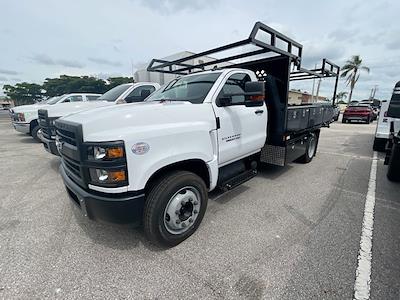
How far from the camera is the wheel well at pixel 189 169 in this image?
2436 mm

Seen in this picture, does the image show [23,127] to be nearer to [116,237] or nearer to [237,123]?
[116,237]

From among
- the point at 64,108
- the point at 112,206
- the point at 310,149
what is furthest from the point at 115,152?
the point at 310,149

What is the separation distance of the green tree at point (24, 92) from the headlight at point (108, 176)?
6535cm

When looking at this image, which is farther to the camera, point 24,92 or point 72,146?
point 24,92

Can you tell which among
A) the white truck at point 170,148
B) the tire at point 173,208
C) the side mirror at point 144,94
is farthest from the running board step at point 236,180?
the side mirror at point 144,94

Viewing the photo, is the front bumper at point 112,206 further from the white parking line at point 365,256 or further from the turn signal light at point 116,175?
the white parking line at point 365,256

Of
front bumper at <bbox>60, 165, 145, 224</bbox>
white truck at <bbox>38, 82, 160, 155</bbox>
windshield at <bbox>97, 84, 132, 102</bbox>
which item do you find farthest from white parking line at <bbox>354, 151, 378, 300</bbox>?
windshield at <bbox>97, 84, 132, 102</bbox>

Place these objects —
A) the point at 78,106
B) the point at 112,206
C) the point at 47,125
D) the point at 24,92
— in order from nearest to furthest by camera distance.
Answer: the point at 112,206, the point at 47,125, the point at 78,106, the point at 24,92

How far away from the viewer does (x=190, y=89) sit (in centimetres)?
332

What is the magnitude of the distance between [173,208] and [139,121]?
3.45ft

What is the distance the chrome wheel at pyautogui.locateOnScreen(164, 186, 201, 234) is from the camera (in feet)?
8.32

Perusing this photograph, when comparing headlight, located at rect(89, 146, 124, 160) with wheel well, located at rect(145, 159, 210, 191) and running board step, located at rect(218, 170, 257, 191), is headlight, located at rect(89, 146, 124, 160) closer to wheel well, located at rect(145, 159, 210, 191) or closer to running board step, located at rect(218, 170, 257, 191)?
wheel well, located at rect(145, 159, 210, 191)

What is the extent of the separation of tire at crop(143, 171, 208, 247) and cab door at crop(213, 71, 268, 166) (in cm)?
68

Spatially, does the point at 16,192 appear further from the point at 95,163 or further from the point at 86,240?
the point at 95,163
